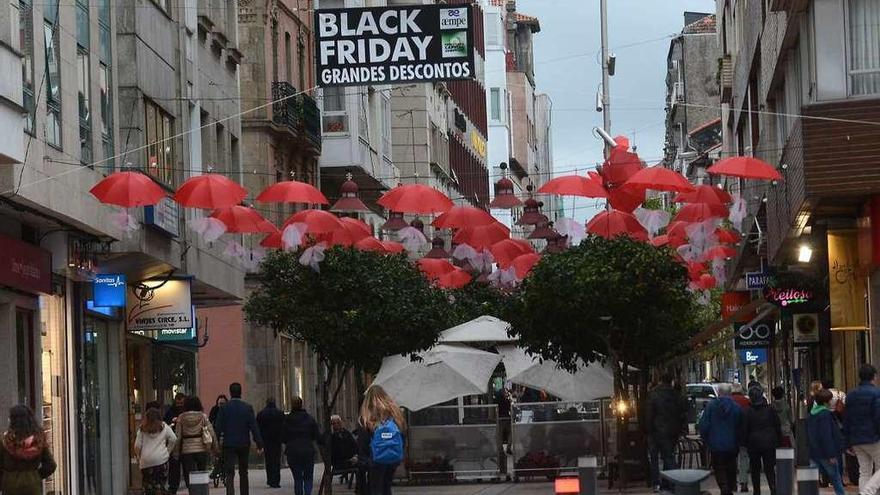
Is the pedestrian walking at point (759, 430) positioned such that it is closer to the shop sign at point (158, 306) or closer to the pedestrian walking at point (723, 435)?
the pedestrian walking at point (723, 435)

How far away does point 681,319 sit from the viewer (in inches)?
1284

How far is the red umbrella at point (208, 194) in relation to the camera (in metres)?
26.3

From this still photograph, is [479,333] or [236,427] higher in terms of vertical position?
[479,333]

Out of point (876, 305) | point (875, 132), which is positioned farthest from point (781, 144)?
point (875, 132)

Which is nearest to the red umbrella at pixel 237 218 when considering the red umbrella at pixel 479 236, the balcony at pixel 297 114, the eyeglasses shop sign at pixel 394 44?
the eyeglasses shop sign at pixel 394 44

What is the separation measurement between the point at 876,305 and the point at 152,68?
1243cm

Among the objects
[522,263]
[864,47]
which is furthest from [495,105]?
[864,47]

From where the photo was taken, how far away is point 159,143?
3356 centimetres

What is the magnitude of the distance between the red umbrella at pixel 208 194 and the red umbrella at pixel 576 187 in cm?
553

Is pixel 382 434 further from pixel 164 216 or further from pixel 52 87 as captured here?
pixel 164 216

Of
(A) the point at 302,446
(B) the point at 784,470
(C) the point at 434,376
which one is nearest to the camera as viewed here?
(B) the point at 784,470

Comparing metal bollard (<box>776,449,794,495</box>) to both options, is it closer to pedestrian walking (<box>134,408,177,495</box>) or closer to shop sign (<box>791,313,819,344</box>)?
pedestrian walking (<box>134,408,177,495</box>)

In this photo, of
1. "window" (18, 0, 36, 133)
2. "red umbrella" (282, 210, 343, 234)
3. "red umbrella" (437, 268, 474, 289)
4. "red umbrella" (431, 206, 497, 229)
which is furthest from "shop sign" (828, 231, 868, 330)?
"window" (18, 0, 36, 133)

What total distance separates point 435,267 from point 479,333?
5.39 ft
